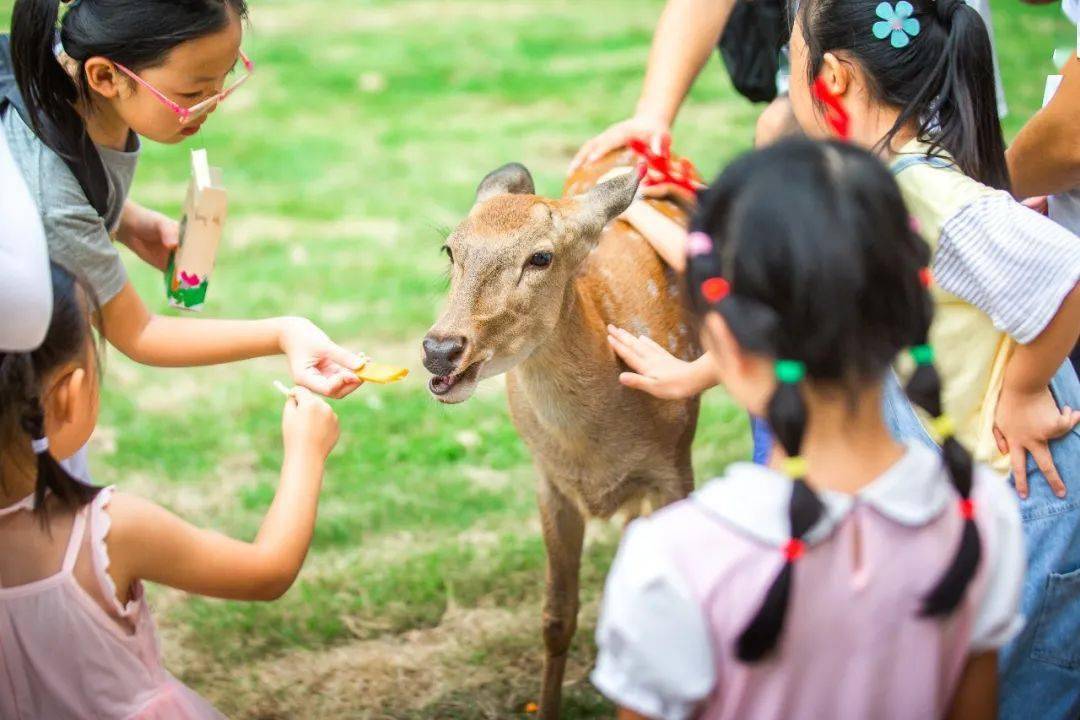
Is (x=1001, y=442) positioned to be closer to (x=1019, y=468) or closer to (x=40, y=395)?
(x=1019, y=468)

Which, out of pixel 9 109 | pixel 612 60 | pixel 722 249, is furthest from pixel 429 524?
pixel 612 60

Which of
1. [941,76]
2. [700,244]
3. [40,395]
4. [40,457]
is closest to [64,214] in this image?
[40,395]

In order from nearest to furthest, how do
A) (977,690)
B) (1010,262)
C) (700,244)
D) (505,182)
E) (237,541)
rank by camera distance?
(700,244) < (977,690) < (237,541) < (1010,262) < (505,182)

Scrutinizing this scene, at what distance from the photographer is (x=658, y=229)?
4156mm

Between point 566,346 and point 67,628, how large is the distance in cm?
178

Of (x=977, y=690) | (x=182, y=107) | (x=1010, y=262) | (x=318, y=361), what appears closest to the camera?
(x=977, y=690)

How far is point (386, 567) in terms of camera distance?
4805 mm

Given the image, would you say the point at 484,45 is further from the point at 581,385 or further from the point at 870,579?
the point at 870,579

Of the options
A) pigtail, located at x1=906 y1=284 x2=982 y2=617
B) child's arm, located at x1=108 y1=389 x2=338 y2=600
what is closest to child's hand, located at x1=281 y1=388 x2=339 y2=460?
child's arm, located at x1=108 y1=389 x2=338 y2=600

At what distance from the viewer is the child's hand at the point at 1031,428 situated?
2.86 m

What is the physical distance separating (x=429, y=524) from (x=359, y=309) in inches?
84.4

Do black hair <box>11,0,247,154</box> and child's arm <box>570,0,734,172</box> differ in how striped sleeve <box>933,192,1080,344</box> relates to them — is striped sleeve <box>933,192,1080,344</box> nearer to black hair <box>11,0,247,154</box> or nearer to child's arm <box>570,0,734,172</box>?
child's arm <box>570,0,734,172</box>

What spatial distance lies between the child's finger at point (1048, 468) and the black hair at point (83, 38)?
223 centimetres

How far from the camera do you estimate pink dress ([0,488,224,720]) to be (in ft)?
7.75
